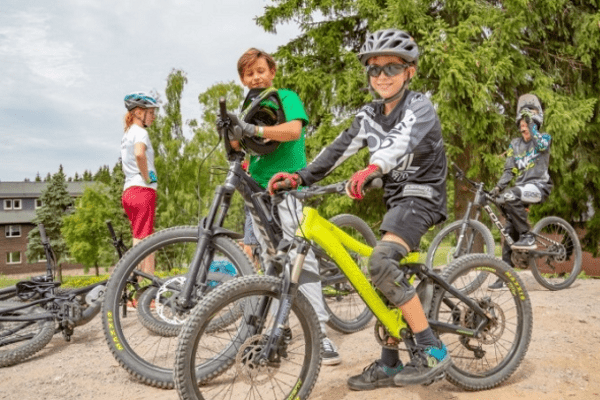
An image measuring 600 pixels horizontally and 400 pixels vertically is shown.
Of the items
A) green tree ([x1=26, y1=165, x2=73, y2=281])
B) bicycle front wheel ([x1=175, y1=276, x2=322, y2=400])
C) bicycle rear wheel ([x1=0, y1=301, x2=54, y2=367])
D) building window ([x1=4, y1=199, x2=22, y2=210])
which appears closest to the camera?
bicycle front wheel ([x1=175, y1=276, x2=322, y2=400])

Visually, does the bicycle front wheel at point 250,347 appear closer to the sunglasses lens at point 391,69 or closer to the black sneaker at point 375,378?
the black sneaker at point 375,378

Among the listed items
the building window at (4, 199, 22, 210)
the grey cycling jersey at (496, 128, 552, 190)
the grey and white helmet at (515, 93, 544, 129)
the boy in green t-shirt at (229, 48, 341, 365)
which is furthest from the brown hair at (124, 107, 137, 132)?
the building window at (4, 199, 22, 210)

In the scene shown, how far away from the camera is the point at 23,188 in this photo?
66.5m

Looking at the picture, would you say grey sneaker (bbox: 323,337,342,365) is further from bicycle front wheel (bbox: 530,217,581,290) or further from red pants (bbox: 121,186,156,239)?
bicycle front wheel (bbox: 530,217,581,290)

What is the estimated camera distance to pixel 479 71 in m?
11.7

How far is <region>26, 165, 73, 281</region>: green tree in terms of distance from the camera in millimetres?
46094

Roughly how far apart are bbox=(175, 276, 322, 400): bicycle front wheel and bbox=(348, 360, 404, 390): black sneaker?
0.50m

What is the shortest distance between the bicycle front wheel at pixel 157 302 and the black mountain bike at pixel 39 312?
91cm

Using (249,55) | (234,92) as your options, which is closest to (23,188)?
(234,92)

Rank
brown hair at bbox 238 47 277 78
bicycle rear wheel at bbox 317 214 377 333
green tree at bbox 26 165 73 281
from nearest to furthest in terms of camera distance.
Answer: brown hair at bbox 238 47 277 78 → bicycle rear wheel at bbox 317 214 377 333 → green tree at bbox 26 165 73 281

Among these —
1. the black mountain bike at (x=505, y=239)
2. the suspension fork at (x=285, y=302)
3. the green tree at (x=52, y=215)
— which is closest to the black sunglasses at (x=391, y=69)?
the suspension fork at (x=285, y=302)

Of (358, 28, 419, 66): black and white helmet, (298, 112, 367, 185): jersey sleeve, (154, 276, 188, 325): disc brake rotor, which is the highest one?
(358, 28, 419, 66): black and white helmet

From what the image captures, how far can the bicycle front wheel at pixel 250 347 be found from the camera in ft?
8.61

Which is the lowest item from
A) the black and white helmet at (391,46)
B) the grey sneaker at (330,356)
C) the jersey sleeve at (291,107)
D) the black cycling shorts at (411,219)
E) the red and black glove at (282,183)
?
the grey sneaker at (330,356)
